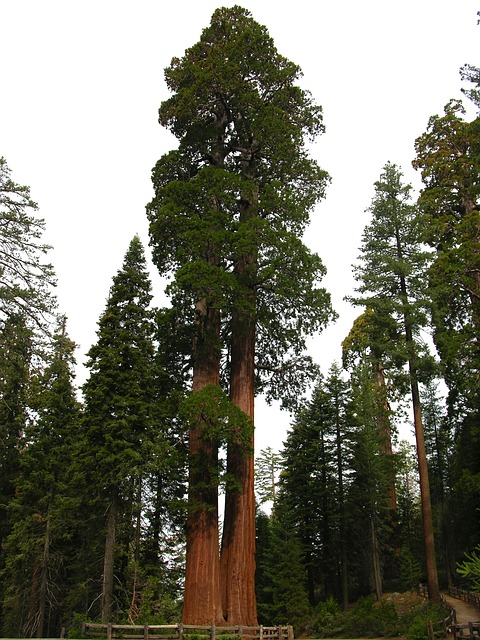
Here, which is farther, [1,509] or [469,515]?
[1,509]

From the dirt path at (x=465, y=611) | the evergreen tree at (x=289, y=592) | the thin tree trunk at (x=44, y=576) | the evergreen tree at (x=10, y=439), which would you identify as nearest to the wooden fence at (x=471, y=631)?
the dirt path at (x=465, y=611)

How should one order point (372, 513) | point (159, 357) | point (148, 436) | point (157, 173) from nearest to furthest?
point (159, 357)
point (157, 173)
point (148, 436)
point (372, 513)

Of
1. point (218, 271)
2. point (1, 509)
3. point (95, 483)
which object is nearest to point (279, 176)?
point (218, 271)

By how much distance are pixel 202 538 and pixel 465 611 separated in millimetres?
13562

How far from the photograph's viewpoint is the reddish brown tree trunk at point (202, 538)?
12797mm

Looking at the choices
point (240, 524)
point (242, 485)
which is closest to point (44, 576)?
point (240, 524)

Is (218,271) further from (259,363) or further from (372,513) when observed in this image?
(372,513)

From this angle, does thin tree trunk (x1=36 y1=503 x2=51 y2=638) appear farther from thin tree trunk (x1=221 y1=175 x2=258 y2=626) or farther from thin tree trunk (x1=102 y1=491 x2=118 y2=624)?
→ thin tree trunk (x1=221 y1=175 x2=258 y2=626)

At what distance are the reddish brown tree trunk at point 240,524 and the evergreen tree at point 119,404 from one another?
322 centimetres

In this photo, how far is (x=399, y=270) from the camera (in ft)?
73.4

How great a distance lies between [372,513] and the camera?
28.3 metres

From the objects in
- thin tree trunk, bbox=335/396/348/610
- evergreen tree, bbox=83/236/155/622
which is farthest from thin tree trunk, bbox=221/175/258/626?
thin tree trunk, bbox=335/396/348/610

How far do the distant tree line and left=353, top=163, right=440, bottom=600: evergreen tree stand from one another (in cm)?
9

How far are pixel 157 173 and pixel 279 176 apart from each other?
3844mm
